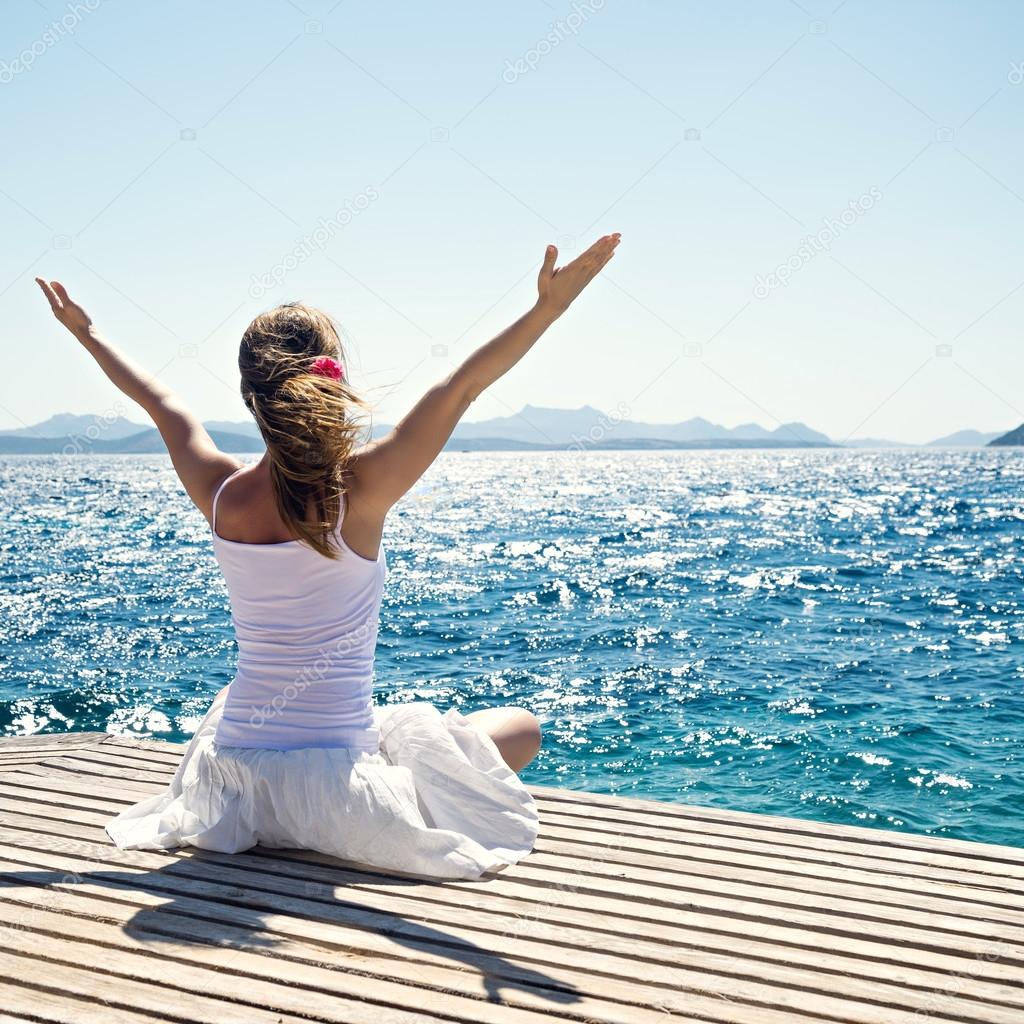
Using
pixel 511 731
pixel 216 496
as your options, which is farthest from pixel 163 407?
pixel 511 731

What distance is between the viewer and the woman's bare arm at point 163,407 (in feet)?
10.3

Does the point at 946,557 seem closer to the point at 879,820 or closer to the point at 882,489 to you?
the point at 879,820

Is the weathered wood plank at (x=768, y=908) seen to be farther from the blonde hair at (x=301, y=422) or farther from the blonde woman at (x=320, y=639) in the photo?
the blonde hair at (x=301, y=422)

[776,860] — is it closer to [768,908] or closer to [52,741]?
[768,908]

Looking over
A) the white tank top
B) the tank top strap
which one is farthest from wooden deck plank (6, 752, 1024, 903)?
the tank top strap

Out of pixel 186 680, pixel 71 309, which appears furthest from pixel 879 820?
pixel 186 680

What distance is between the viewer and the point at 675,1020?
7.56 ft

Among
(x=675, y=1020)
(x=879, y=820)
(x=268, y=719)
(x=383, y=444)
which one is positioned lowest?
(x=879, y=820)

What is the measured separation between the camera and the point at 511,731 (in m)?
3.55

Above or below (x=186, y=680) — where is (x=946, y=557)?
above

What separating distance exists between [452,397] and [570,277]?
0.43 metres

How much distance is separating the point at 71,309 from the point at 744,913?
295 centimetres

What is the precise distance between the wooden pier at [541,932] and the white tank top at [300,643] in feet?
1.43

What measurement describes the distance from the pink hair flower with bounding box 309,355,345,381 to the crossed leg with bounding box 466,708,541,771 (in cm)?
127
